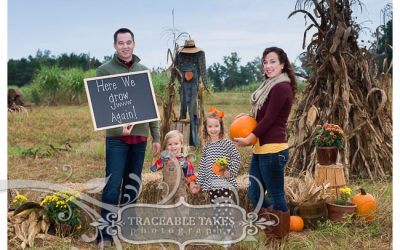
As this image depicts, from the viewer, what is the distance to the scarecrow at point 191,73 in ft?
28.3

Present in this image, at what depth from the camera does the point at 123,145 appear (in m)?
3.97

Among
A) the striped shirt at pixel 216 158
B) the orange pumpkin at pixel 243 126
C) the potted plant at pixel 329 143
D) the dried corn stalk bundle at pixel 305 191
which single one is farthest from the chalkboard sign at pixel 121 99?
the potted plant at pixel 329 143

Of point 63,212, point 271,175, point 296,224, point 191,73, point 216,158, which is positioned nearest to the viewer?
point 271,175

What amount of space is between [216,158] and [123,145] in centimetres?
77

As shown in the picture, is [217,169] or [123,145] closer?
[217,169]

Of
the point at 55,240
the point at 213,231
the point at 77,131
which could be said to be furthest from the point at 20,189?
the point at 77,131

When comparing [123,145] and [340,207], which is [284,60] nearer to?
[123,145]

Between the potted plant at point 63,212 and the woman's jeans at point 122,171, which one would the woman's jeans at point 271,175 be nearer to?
the woman's jeans at point 122,171

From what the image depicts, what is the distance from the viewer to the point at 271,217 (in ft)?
12.8

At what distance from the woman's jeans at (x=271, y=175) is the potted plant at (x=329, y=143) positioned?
5.20 feet

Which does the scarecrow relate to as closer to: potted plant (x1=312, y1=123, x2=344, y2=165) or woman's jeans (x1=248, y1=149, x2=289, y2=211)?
potted plant (x1=312, y1=123, x2=344, y2=165)

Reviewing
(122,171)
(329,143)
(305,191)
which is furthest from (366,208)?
(122,171)

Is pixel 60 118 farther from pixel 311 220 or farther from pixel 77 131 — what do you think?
pixel 311 220

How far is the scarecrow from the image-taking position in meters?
8.62
